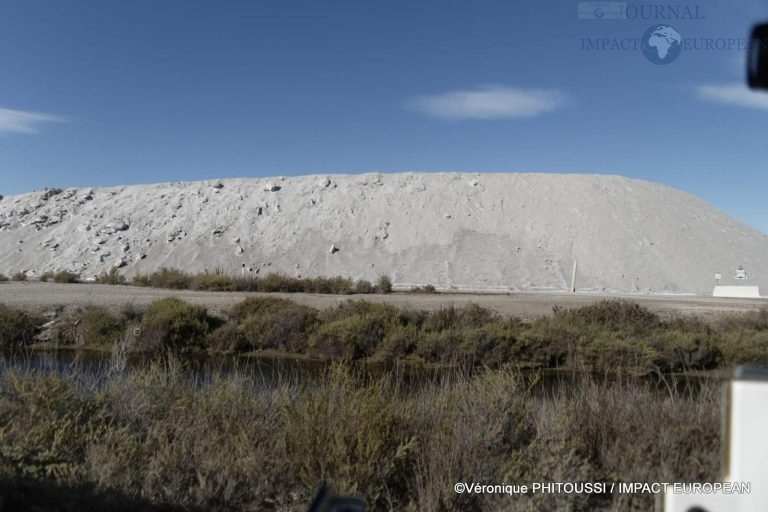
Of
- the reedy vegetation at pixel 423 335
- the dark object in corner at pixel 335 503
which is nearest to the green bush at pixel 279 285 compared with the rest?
the reedy vegetation at pixel 423 335

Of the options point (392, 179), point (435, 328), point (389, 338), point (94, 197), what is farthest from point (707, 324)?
point (94, 197)

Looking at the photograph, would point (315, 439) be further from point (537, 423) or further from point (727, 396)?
point (727, 396)

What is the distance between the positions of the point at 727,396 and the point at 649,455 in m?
3.53

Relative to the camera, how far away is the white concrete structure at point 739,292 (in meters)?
38.6

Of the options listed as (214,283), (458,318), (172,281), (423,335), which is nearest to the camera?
(423,335)

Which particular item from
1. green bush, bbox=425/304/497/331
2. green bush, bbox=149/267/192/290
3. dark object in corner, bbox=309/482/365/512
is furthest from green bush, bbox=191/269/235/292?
dark object in corner, bbox=309/482/365/512

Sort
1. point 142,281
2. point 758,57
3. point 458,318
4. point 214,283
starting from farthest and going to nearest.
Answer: point 142,281, point 214,283, point 458,318, point 758,57

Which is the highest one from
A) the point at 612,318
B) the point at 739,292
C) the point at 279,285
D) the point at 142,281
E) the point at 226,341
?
the point at 142,281

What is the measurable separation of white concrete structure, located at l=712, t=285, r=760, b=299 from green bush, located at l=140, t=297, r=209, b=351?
35585mm

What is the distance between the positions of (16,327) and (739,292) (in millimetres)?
41790

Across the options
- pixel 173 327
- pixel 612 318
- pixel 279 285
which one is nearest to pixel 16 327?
pixel 173 327

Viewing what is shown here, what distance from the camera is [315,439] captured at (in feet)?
16.8

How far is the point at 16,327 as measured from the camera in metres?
16.8

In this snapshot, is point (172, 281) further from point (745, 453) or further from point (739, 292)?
point (739, 292)
